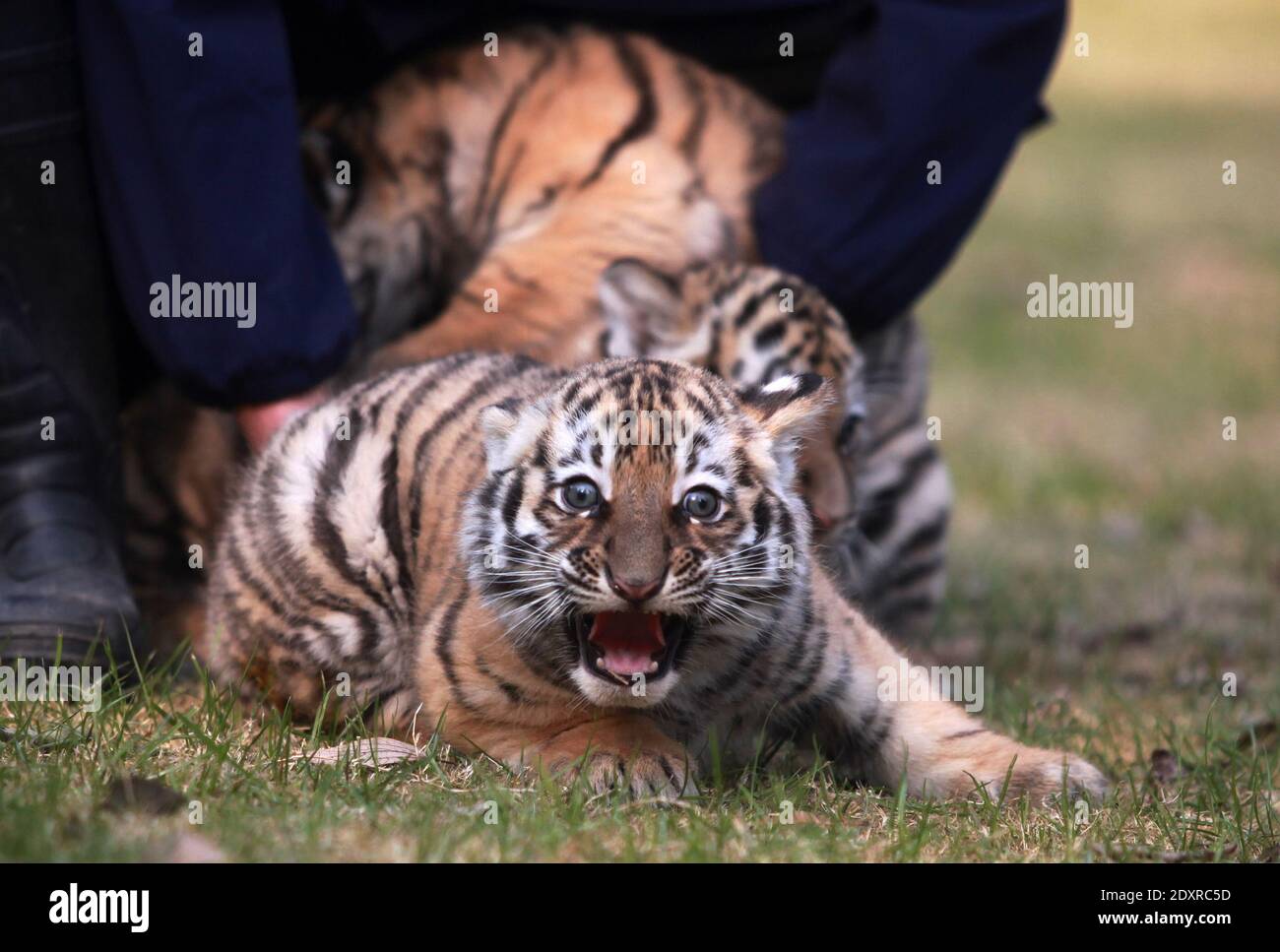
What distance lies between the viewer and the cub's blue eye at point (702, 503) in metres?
2.83

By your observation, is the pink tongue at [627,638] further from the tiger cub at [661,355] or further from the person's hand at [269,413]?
the person's hand at [269,413]

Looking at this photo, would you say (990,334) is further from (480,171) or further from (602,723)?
(602,723)

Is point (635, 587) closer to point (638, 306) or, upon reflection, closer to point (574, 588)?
point (574, 588)

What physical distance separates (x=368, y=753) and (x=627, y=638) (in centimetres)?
52

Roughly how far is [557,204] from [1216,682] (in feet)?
6.88

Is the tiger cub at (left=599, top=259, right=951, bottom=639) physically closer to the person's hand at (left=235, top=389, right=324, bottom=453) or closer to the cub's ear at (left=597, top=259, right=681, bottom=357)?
the cub's ear at (left=597, top=259, right=681, bottom=357)

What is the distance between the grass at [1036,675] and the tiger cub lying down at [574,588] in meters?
0.12

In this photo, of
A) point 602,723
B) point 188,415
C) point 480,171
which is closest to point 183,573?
point 188,415

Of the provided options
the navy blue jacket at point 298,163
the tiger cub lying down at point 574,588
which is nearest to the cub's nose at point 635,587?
the tiger cub lying down at point 574,588

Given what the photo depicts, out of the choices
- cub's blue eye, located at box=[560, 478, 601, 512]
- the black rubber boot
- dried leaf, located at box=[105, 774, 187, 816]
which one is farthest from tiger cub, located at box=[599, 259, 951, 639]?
dried leaf, located at box=[105, 774, 187, 816]

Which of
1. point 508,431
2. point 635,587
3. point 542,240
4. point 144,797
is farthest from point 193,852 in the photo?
point 542,240

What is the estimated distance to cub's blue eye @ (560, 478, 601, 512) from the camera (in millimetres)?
2838

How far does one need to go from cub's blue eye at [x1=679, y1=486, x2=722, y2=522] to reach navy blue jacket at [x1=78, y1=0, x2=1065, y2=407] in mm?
1276

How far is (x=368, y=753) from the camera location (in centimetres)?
304
